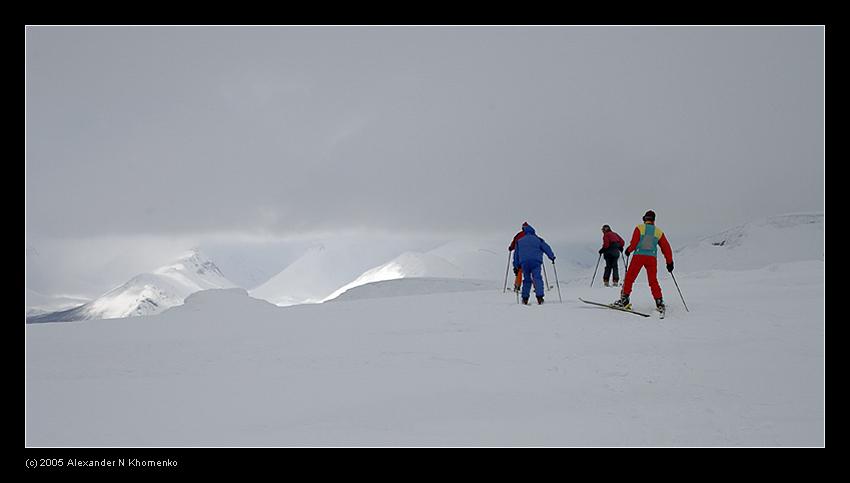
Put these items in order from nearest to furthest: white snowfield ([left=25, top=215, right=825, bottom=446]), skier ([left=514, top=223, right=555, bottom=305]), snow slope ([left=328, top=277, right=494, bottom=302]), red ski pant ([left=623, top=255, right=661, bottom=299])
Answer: white snowfield ([left=25, top=215, right=825, bottom=446]) → red ski pant ([left=623, top=255, right=661, bottom=299]) → skier ([left=514, top=223, right=555, bottom=305]) → snow slope ([left=328, top=277, right=494, bottom=302])

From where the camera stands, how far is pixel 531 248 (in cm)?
1170

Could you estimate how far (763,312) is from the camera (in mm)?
9328

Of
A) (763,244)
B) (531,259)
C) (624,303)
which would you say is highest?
(763,244)

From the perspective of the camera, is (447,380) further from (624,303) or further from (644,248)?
(644,248)

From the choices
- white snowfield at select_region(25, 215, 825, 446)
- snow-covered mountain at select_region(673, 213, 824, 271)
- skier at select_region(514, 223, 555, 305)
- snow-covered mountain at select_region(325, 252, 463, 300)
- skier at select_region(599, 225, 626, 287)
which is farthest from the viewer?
snow-covered mountain at select_region(325, 252, 463, 300)

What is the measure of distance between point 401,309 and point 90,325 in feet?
24.6

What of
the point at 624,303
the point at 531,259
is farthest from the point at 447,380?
the point at 531,259

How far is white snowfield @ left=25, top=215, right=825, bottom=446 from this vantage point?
15.6ft

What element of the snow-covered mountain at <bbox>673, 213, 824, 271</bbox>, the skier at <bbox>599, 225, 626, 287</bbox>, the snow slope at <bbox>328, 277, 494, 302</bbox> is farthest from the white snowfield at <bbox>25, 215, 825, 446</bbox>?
the snow-covered mountain at <bbox>673, 213, 824, 271</bbox>

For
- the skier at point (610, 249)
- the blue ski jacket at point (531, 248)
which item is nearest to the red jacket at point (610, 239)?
the skier at point (610, 249)

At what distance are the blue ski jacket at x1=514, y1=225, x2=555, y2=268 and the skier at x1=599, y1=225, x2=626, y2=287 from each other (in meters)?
5.19

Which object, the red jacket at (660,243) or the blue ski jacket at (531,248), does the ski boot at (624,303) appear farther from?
the blue ski jacket at (531,248)

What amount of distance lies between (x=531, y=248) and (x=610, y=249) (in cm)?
577

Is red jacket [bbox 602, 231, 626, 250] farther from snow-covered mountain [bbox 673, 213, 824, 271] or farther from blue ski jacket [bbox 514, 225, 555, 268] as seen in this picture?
snow-covered mountain [bbox 673, 213, 824, 271]
